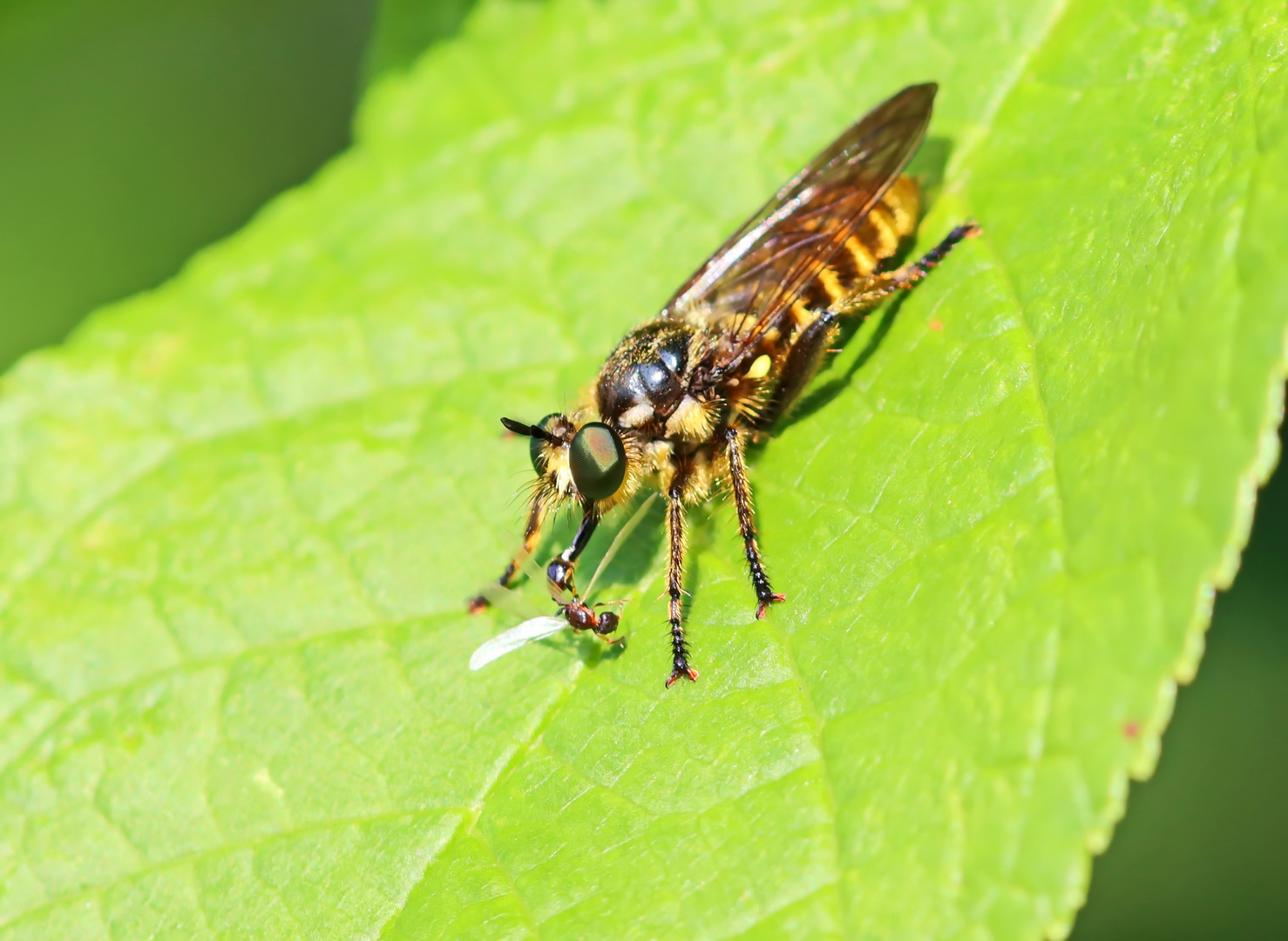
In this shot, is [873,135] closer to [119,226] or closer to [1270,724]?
[1270,724]

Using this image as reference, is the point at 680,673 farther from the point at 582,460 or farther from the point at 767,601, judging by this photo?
the point at 582,460

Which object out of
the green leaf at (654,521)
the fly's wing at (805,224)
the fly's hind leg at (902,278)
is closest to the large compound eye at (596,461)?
the green leaf at (654,521)

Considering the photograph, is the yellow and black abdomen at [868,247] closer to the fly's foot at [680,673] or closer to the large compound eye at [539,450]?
the large compound eye at [539,450]

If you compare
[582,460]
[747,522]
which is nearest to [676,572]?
[747,522]

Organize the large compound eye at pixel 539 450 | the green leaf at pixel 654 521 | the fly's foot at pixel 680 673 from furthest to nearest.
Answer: the large compound eye at pixel 539 450 → the fly's foot at pixel 680 673 → the green leaf at pixel 654 521

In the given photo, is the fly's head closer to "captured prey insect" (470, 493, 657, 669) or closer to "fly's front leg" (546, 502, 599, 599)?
"fly's front leg" (546, 502, 599, 599)

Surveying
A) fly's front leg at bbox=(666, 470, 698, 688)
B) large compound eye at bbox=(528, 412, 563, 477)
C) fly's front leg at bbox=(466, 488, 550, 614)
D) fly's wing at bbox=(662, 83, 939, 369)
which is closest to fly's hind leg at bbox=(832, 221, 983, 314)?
fly's wing at bbox=(662, 83, 939, 369)
